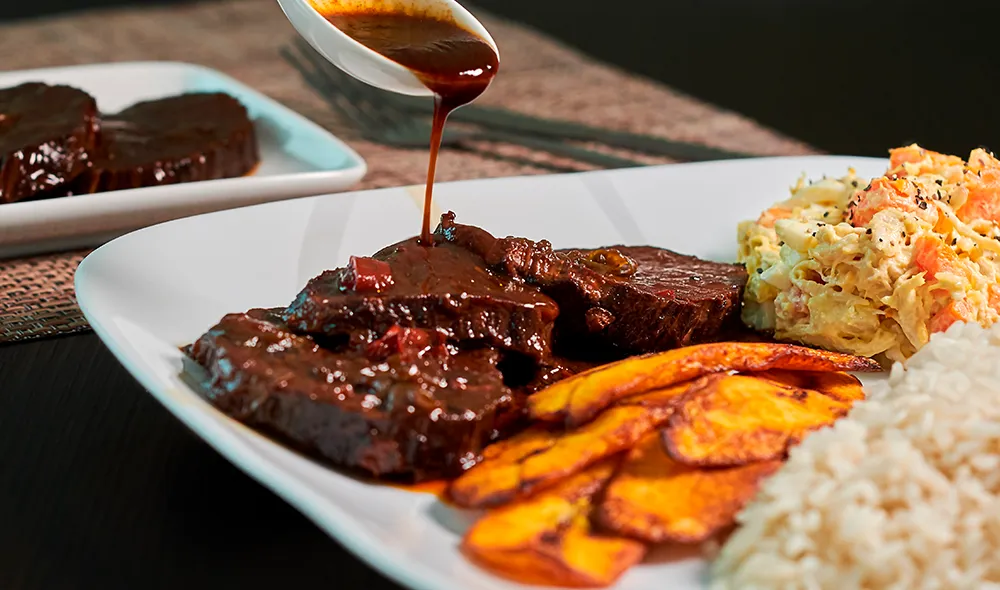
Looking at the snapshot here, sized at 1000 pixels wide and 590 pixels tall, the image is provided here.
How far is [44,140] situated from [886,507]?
11.5 feet

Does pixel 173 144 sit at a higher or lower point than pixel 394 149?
higher

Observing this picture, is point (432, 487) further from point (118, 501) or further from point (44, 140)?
point (44, 140)

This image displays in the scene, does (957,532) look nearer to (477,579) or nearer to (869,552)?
(869,552)

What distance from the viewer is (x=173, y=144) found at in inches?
187

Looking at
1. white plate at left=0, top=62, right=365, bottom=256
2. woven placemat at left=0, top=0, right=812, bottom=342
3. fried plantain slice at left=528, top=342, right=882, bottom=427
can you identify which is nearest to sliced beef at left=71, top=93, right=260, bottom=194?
white plate at left=0, top=62, right=365, bottom=256

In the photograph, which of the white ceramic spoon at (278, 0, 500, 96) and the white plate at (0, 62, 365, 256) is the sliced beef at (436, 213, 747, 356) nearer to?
the white ceramic spoon at (278, 0, 500, 96)

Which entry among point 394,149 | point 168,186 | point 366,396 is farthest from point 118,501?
point 394,149

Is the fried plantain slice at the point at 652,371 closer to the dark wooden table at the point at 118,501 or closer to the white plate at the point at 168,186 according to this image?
the dark wooden table at the point at 118,501

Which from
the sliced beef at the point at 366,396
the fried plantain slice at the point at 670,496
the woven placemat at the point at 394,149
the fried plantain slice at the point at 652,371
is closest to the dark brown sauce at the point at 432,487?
the sliced beef at the point at 366,396

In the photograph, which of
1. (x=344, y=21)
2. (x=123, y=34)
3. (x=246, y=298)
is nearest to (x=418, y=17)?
(x=344, y=21)

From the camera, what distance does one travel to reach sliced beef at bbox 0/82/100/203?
13.9 feet

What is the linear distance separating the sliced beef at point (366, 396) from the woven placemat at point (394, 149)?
2.41 metres

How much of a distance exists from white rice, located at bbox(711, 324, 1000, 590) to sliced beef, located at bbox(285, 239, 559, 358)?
2.88ft

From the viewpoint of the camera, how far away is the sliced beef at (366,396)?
256 centimetres
